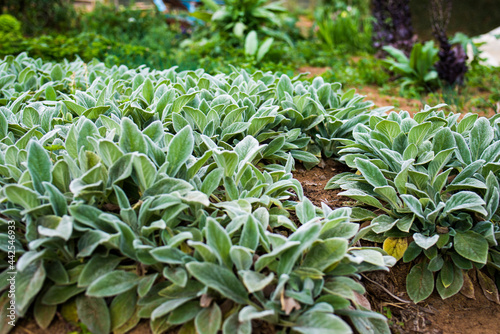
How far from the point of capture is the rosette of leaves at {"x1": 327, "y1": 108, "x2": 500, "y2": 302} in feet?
6.27

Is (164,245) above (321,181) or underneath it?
above

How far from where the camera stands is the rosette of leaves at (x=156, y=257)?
147cm

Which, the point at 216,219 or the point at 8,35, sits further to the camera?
the point at 8,35

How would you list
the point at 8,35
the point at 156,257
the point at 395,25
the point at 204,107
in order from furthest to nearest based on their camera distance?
1. the point at 395,25
2. the point at 8,35
3. the point at 204,107
4. the point at 156,257

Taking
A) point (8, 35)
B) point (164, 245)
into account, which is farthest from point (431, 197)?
point (8, 35)

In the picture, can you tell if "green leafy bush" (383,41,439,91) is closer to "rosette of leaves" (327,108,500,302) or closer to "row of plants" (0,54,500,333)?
"row of plants" (0,54,500,333)

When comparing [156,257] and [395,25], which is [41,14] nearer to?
[395,25]

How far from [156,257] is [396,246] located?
1.25 meters

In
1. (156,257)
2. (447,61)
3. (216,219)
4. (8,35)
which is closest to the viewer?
(156,257)

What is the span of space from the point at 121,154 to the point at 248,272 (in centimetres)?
75

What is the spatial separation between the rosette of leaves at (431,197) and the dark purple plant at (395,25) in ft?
13.5

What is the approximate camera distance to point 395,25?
6.11 m

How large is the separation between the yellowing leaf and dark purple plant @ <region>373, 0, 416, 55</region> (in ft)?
15.5

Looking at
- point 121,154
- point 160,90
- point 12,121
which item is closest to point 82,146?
point 121,154
